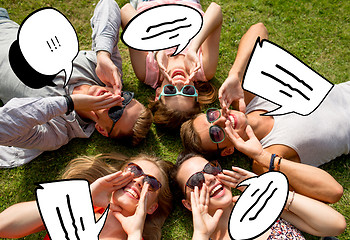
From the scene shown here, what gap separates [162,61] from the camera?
179 inches

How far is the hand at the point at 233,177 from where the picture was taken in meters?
3.60

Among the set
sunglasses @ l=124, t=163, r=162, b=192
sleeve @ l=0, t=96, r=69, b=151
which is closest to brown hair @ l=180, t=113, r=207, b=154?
sunglasses @ l=124, t=163, r=162, b=192

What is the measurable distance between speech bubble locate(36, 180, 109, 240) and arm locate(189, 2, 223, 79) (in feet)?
8.60

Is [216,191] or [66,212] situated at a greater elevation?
[216,191]

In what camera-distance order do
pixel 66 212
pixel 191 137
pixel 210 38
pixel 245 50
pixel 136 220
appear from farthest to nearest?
pixel 210 38 → pixel 245 50 → pixel 191 137 → pixel 136 220 → pixel 66 212

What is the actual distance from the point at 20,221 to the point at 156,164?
5.63 feet

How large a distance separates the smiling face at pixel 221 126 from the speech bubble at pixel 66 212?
161cm

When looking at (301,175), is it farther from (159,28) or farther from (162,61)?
(159,28)

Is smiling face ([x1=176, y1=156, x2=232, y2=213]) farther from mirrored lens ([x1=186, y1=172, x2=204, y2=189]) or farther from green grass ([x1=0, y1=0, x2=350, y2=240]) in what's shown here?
green grass ([x1=0, y1=0, x2=350, y2=240])

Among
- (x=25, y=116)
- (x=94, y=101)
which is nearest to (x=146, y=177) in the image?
(x=94, y=101)

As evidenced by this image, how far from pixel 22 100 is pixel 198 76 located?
2.57m

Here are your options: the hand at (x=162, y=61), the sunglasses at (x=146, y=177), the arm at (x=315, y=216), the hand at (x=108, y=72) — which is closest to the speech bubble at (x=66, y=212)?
the sunglasses at (x=146, y=177)

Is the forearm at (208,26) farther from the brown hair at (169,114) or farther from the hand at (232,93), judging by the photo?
the brown hair at (169,114)

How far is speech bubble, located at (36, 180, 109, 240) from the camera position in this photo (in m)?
3.19
